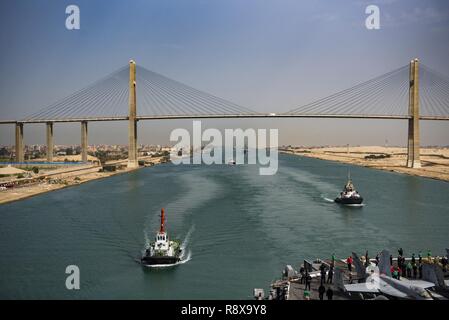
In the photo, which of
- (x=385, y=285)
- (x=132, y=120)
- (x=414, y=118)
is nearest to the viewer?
(x=385, y=285)

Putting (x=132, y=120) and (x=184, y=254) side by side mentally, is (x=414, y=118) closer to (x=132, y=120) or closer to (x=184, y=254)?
(x=132, y=120)

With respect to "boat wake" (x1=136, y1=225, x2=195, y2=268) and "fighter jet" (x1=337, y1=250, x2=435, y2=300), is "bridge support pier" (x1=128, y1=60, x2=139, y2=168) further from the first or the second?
"fighter jet" (x1=337, y1=250, x2=435, y2=300)

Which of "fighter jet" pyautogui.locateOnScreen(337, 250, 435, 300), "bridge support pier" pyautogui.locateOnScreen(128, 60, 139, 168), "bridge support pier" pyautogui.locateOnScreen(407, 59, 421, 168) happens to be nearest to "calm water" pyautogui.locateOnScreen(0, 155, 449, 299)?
"fighter jet" pyautogui.locateOnScreen(337, 250, 435, 300)

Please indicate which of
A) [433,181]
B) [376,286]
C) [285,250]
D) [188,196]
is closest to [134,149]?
[188,196]

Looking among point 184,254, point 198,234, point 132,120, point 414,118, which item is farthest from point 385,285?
point 132,120

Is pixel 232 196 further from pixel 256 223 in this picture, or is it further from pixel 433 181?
pixel 433 181

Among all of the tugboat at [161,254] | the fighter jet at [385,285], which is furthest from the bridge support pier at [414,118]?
the fighter jet at [385,285]
